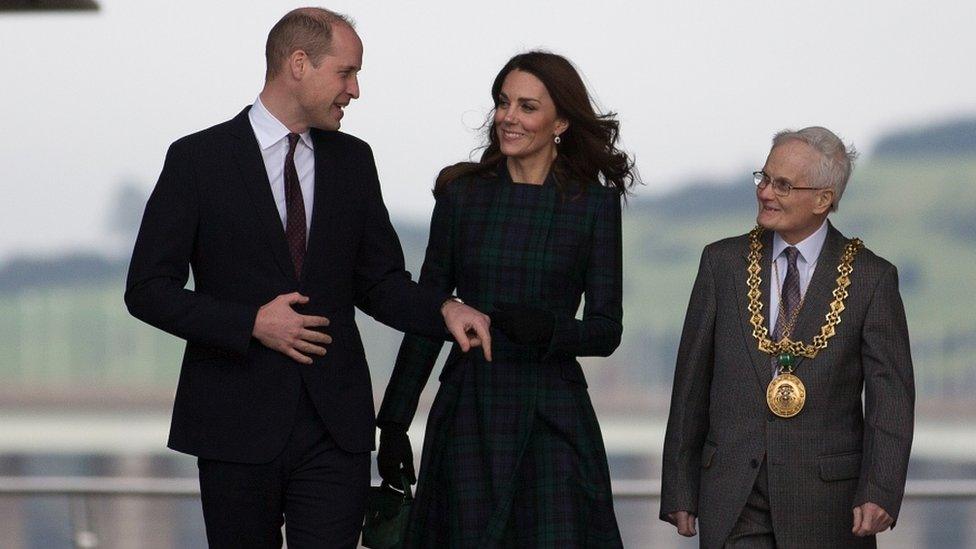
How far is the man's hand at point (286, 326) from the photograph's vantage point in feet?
10.0

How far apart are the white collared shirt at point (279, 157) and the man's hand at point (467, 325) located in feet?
→ 1.02

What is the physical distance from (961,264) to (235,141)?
6.86 metres

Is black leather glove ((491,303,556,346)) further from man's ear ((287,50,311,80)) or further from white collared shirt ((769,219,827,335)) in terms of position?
man's ear ((287,50,311,80))

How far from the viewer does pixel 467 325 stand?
10.3 feet

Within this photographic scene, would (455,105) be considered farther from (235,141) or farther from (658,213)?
(235,141)

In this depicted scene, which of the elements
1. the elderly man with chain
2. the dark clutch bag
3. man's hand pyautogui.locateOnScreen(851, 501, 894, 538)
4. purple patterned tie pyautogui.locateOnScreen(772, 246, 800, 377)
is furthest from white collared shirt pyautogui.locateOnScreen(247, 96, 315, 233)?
man's hand pyautogui.locateOnScreen(851, 501, 894, 538)

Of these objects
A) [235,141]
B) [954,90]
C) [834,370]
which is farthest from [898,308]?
[954,90]

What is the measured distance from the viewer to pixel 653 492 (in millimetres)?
4574

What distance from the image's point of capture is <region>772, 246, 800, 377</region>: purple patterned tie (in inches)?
128

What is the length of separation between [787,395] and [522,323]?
52 centimetres

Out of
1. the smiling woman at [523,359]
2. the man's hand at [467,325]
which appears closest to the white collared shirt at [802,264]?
the smiling woman at [523,359]

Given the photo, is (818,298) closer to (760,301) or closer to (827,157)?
(760,301)

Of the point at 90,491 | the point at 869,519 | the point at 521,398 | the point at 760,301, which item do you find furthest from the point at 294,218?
the point at 90,491

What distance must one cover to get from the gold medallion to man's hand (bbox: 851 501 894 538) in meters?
0.22
